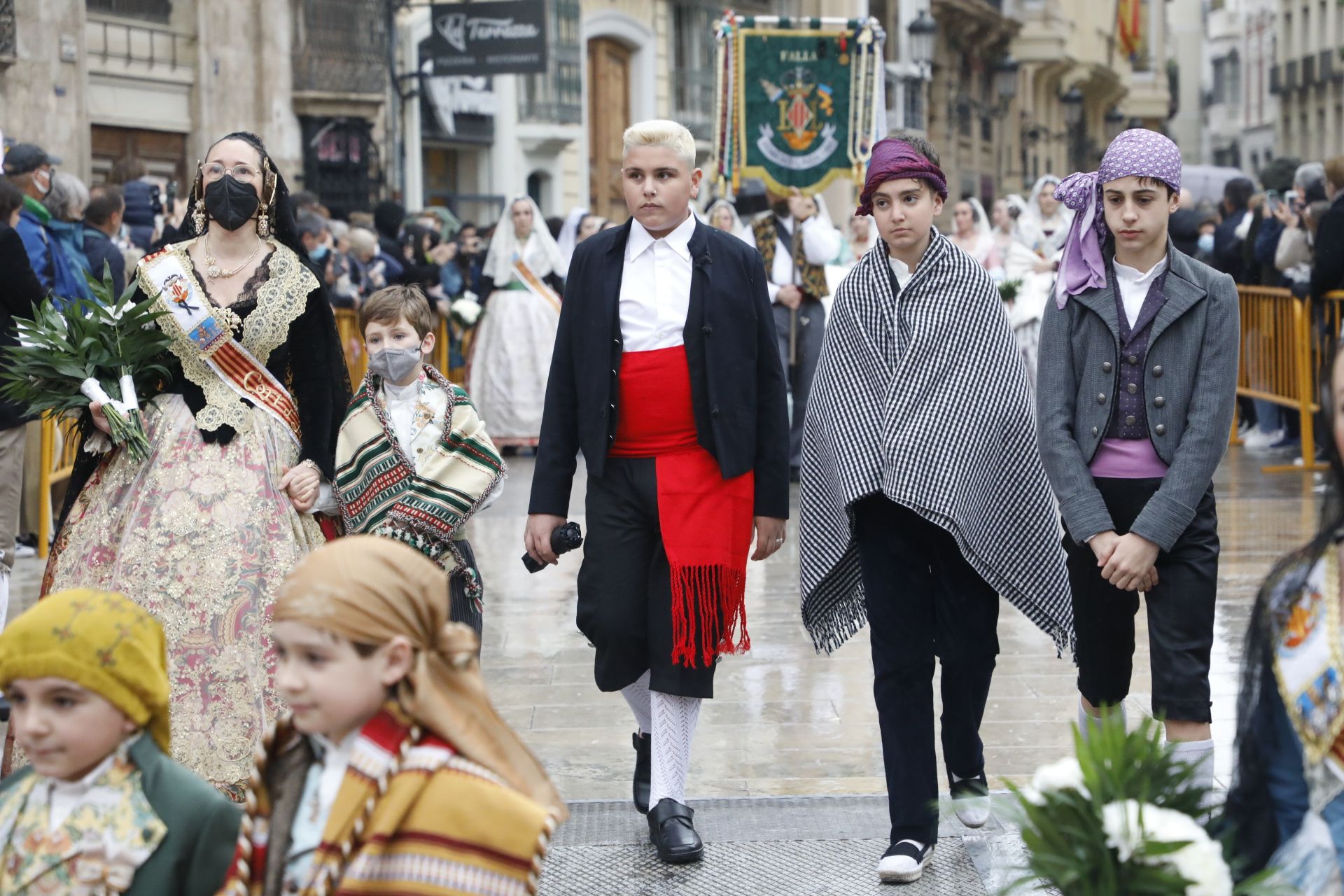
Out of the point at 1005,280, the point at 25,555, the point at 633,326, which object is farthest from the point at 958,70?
the point at 633,326

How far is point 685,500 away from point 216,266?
147 cm

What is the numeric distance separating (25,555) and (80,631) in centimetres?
759

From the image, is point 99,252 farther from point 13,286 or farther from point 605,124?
point 605,124

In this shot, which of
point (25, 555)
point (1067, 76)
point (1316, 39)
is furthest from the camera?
point (1316, 39)

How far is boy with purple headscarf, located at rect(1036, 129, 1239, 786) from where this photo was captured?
455cm

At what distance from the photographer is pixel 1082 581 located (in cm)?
480

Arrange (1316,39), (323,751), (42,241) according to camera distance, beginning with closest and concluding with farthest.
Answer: (323,751)
(42,241)
(1316,39)

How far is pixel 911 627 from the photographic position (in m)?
4.81

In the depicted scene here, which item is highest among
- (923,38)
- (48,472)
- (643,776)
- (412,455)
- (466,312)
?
(923,38)

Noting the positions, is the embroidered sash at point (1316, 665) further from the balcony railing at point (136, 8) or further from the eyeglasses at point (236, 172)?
the balcony railing at point (136, 8)

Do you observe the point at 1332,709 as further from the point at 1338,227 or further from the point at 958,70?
the point at 958,70

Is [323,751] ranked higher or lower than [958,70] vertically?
lower

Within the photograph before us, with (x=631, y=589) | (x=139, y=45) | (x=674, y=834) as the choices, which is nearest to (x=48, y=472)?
(x=631, y=589)

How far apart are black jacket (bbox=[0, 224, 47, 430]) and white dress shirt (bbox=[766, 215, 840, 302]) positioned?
6626 millimetres
